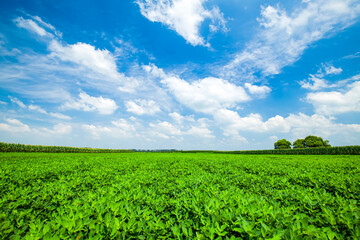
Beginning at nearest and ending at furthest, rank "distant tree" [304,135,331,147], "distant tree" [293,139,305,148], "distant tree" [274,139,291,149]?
"distant tree" [304,135,331,147] < "distant tree" [293,139,305,148] < "distant tree" [274,139,291,149]

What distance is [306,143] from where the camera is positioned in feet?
244

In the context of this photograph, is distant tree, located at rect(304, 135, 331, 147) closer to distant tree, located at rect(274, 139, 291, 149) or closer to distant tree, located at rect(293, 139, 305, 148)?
distant tree, located at rect(293, 139, 305, 148)

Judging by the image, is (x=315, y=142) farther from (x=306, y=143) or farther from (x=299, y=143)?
(x=299, y=143)

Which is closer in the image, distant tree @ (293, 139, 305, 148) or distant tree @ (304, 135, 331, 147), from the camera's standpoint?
distant tree @ (304, 135, 331, 147)

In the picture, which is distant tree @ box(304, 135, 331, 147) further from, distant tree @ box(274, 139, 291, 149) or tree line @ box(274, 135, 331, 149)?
distant tree @ box(274, 139, 291, 149)

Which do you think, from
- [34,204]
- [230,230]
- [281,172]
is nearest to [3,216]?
[34,204]

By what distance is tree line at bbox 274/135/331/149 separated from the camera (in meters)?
70.1

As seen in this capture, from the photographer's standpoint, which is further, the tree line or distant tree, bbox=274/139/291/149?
distant tree, bbox=274/139/291/149

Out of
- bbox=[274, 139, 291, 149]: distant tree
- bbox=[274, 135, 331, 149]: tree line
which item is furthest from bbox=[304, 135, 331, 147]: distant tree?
bbox=[274, 139, 291, 149]: distant tree

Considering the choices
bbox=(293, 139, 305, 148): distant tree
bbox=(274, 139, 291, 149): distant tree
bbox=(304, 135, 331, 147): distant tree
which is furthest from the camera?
bbox=(274, 139, 291, 149): distant tree

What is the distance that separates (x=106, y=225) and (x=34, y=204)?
283 cm

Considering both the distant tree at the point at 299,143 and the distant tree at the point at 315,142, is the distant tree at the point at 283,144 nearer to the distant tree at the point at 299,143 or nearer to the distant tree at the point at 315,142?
the distant tree at the point at 299,143

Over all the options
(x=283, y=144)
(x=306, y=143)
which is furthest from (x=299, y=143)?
(x=283, y=144)

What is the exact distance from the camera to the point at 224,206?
2.54 meters
